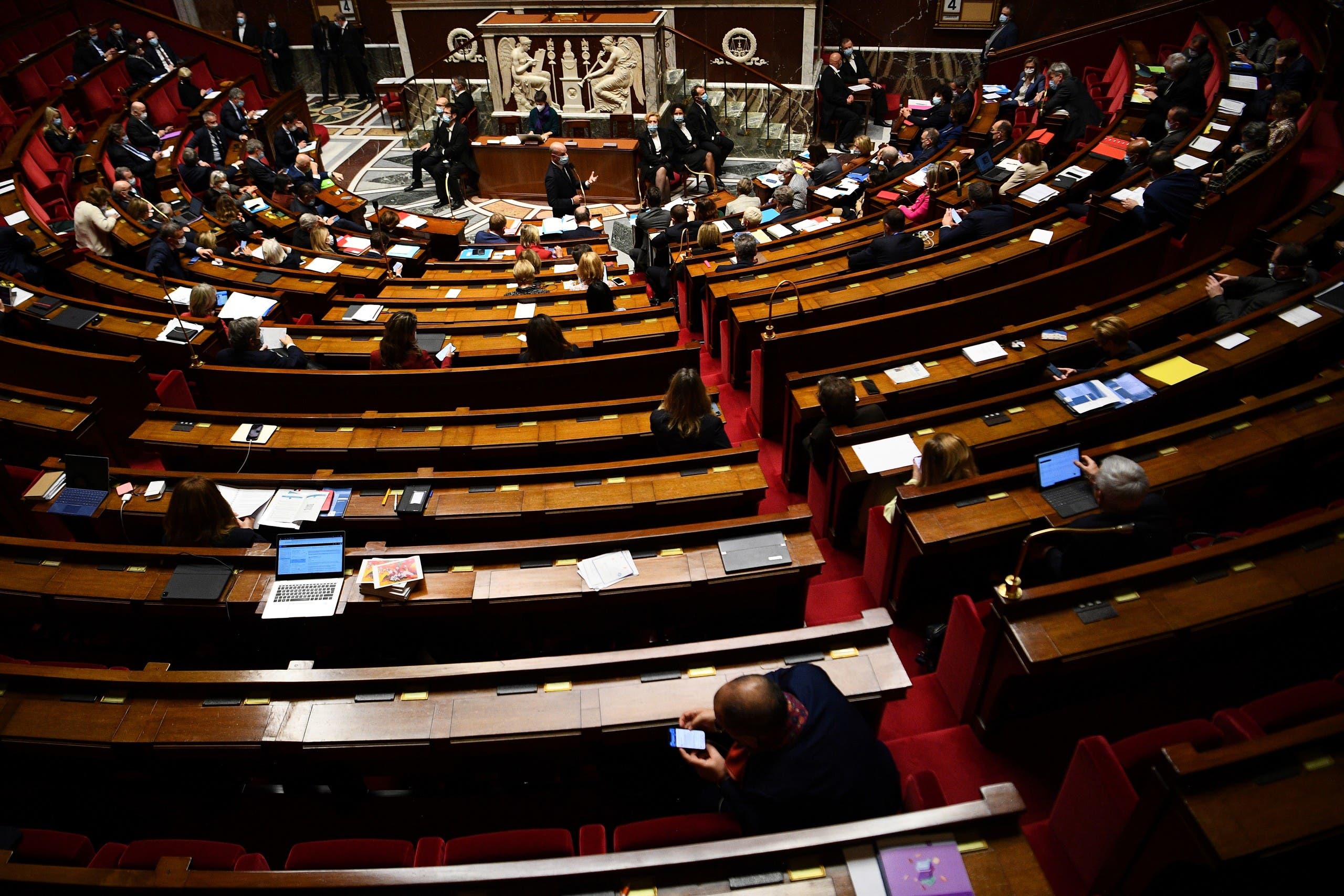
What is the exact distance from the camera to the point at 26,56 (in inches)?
514

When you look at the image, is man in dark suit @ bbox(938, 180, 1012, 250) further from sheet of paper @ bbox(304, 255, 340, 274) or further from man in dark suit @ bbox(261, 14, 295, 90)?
man in dark suit @ bbox(261, 14, 295, 90)

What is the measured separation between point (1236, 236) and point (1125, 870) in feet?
20.4

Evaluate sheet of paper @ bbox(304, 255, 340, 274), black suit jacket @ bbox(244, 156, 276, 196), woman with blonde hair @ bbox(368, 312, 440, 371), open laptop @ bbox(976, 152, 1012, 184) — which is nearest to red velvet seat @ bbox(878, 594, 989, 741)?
woman with blonde hair @ bbox(368, 312, 440, 371)

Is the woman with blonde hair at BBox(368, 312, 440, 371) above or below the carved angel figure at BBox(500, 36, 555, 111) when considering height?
below

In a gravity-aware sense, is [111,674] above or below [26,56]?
below

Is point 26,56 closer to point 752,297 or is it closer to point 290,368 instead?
point 290,368

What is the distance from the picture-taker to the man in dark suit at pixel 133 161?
10.1 meters

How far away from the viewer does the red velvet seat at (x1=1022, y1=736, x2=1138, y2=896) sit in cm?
250

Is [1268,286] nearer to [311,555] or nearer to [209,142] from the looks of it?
[311,555]

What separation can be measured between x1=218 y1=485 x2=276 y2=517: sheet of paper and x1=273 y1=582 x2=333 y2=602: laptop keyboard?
0.76 meters

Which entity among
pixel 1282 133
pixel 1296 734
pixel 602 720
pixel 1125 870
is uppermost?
pixel 1282 133

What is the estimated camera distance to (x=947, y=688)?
3564mm

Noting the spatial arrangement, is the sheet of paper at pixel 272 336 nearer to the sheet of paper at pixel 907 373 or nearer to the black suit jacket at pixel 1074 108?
the sheet of paper at pixel 907 373

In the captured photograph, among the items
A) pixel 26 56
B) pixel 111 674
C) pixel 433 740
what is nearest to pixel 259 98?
pixel 26 56
